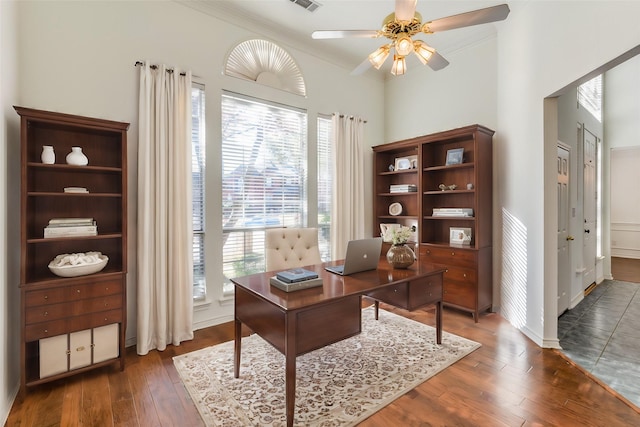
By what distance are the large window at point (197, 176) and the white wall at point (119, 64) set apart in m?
0.07

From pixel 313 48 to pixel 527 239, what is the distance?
129 inches

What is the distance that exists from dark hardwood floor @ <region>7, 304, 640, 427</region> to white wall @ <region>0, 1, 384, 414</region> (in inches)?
13.9

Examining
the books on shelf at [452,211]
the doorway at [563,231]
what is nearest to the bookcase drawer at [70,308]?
the books on shelf at [452,211]

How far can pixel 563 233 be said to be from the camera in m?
3.27

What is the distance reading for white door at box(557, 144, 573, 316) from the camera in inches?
126

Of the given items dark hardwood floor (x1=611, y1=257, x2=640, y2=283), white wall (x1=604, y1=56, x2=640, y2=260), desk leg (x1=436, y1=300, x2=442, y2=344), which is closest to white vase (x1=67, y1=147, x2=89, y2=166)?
desk leg (x1=436, y1=300, x2=442, y2=344)

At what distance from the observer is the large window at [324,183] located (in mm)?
4023

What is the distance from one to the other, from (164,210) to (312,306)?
1.80m

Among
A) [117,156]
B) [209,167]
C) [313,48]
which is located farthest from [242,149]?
[313,48]

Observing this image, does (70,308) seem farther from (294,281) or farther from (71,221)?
(294,281)

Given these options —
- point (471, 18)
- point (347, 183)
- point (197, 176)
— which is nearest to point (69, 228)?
point (197, 176)

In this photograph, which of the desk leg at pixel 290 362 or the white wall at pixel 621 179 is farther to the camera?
the white wall at pixel 621 179

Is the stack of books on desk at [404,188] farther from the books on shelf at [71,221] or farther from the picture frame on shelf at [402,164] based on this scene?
the books on shelf at [71,221]

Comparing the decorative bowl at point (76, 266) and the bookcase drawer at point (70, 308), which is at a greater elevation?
the decorative bowl at point (76, 266)
